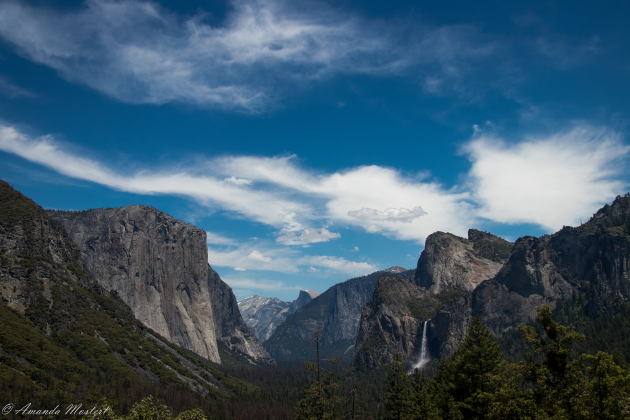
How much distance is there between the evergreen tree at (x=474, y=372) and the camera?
4103 centimetres

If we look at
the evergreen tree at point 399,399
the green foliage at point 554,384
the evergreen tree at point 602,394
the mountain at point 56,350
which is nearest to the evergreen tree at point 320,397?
the evergreen tree at point 399,399

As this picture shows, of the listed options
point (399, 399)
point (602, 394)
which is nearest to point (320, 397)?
point (399, 399)

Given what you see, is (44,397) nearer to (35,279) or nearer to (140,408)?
(35,279)

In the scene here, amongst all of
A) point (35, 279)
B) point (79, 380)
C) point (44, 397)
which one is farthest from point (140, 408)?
point (35, 279)

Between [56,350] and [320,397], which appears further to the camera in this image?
[56,350]

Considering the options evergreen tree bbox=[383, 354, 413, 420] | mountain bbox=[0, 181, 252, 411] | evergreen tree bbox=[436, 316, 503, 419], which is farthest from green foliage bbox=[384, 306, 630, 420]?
mountain bbox=[0, 181, 252, 411]

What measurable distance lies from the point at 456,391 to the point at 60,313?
7423 inches

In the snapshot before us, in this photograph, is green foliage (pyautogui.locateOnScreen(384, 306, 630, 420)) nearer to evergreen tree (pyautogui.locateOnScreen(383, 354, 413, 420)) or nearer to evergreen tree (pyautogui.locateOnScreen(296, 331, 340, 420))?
evergreen tree (pyautogui.locateOnScreen(383, 354, 413, 420))

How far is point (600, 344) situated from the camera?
169 m

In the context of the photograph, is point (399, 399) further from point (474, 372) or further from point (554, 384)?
point (554, 384)

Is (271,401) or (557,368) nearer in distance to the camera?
(557,368)

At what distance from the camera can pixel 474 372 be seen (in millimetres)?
42875

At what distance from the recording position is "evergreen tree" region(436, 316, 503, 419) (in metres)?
41.0

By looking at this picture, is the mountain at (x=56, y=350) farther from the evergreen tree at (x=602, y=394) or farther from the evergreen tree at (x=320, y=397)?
the evergreen tree at (x=602, y=394)
